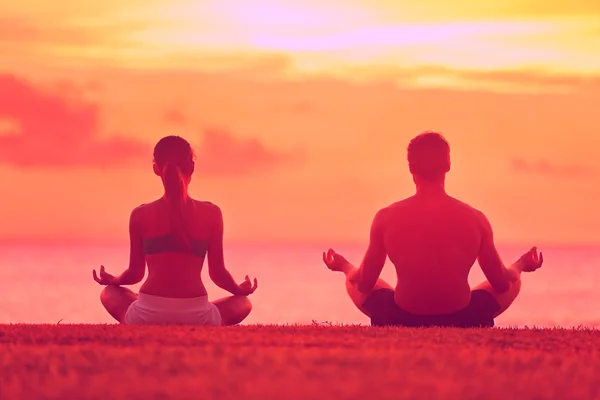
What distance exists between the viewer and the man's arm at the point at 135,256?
457 inches

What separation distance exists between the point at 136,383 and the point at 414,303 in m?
4.99

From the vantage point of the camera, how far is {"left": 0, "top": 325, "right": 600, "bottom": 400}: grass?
276 inches

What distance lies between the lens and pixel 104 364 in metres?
7.87

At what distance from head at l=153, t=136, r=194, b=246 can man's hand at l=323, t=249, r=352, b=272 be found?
1535 millimetres

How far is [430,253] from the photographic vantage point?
11.7 m

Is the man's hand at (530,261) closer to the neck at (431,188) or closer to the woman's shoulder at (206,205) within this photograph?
the neck at (431,188)

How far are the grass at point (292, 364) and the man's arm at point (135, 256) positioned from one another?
1679mm

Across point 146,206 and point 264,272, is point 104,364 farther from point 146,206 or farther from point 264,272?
point 264,272

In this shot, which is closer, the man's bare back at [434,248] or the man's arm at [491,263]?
the man's bare back at [434,248]

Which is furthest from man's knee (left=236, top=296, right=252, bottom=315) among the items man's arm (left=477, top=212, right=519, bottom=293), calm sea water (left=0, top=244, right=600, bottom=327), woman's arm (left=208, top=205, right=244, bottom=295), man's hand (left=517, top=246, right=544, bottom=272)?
calm sea water (left=0, top=244, right=600, bottom=327)

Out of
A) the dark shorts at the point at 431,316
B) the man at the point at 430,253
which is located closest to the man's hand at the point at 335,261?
the man at the point at 430,253

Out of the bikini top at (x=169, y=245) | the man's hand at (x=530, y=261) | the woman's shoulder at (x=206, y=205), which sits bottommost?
the man's hand at (x=530, y=261)

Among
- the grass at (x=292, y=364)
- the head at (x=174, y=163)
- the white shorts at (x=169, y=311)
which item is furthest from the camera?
the white shorts at (x=169, y=311)

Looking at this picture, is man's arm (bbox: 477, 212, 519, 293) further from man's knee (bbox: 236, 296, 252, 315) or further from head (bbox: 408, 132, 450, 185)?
man's knee (bbox: 236, 296, 252, 315)
